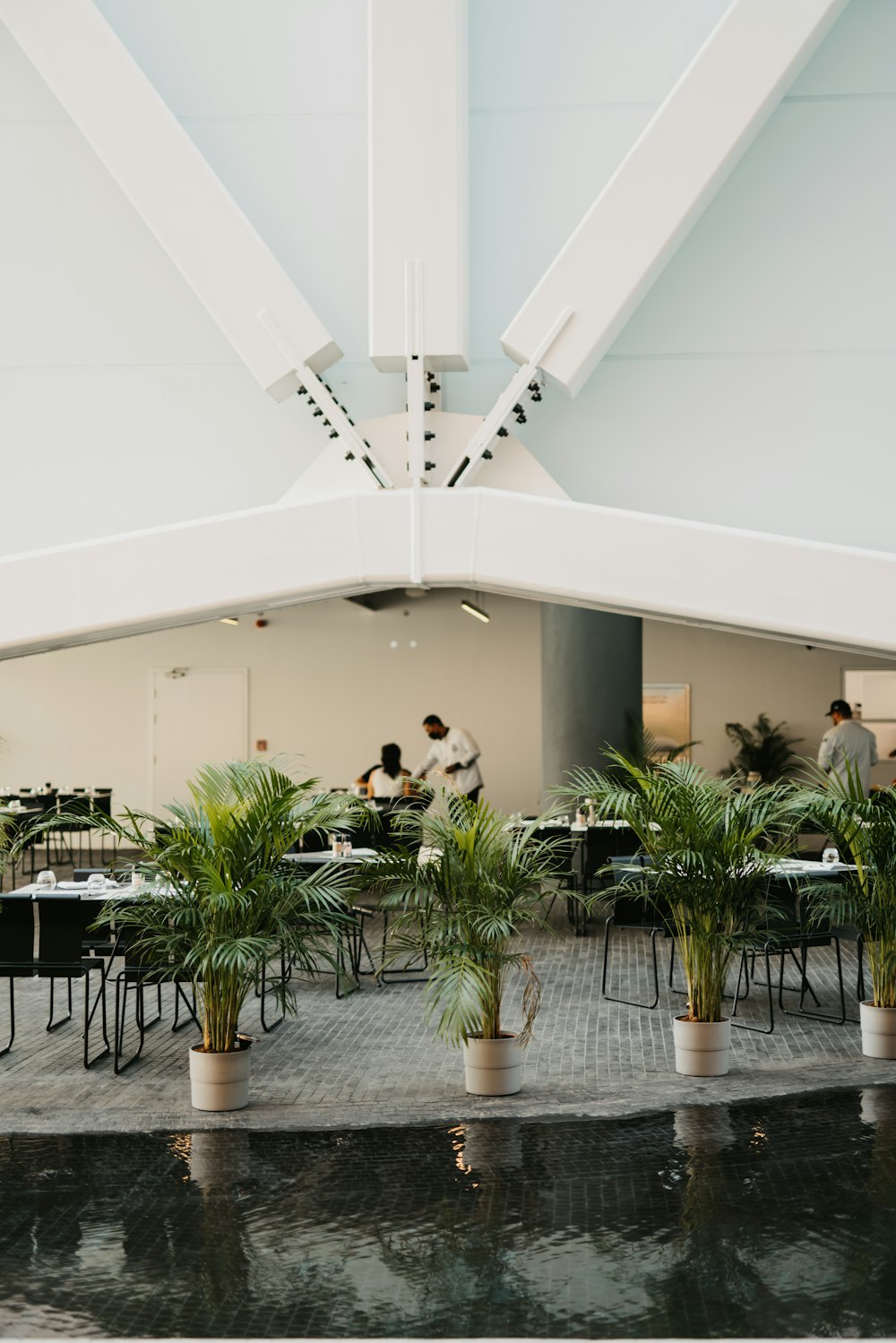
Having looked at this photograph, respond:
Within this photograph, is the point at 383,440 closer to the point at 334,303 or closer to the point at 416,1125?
the point at 334,303

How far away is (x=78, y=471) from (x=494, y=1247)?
4.75m

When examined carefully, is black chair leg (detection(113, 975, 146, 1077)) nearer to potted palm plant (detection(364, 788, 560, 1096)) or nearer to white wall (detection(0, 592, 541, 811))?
potted palm plant (detection(364, 788, 560, 1096))

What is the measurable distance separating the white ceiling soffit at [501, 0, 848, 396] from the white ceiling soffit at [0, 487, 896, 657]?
0.94 meters

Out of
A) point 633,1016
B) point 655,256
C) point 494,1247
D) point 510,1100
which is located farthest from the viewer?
point 633,1016

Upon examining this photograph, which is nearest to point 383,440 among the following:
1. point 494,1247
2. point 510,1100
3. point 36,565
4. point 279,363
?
point 279,363

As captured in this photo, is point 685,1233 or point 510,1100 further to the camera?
point 510,1100

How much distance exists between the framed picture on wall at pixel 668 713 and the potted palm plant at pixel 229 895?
505 inches

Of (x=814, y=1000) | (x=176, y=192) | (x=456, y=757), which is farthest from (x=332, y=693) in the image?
(x=176, y=192)

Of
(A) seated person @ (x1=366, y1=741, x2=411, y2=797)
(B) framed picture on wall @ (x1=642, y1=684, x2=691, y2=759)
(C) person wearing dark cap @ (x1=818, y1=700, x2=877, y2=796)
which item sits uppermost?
(B) framed picture on wall @ (x1=642, y1=684, x2=691, y2=759)

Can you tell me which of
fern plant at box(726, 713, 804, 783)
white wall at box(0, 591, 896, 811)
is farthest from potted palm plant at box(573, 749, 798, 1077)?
white wall at box(0, 591, 896, 811)

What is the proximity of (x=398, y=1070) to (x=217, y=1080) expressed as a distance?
106 centimetres

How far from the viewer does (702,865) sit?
21.3 ft

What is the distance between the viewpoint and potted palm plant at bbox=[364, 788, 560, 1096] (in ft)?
20.4

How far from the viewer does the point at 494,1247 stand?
4570 millimetres
